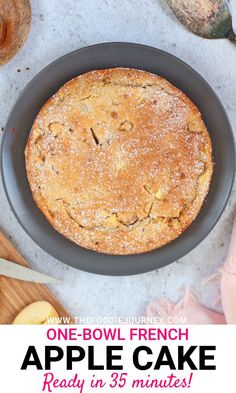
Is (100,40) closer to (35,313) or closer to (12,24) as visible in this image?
(12,24)

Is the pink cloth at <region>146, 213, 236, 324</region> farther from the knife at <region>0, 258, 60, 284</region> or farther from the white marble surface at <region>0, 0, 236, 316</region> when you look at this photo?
the knife at <region>0, 258, 60, 284</region>

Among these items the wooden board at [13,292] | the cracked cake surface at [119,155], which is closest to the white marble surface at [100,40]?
the wooden board at [13,292]

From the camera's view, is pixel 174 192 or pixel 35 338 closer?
pixel 174 192

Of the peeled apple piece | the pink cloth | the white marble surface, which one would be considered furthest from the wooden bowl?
the pink cloth

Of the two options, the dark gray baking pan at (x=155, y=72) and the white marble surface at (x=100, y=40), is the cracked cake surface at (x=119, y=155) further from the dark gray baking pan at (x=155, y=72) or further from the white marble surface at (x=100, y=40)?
the white marble surface at (x=100, y=40)

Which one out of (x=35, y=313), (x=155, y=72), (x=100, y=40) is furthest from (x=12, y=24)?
(x=35, y=313)

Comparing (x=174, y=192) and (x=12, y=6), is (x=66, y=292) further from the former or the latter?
(x=12, y=6)

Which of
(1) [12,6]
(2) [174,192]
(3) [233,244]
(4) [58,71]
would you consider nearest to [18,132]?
(4) [58,71]
